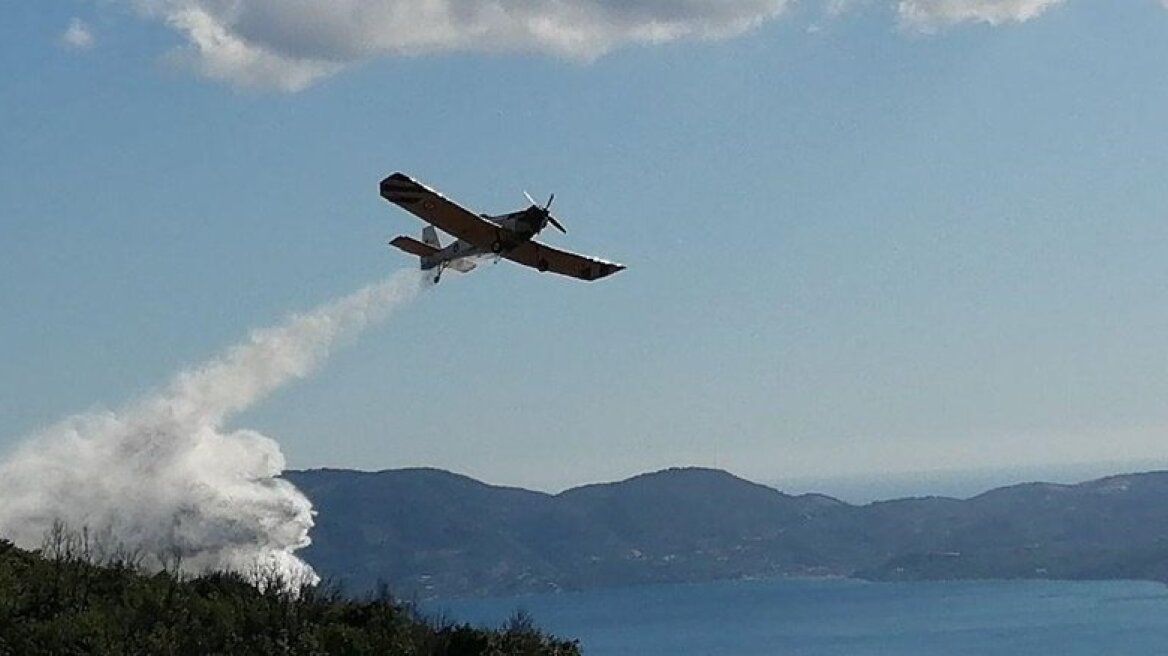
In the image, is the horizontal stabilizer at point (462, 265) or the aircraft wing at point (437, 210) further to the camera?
the horizontal stabilizer at point (462, 265)

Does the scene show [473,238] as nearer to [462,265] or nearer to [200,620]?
[462,265]

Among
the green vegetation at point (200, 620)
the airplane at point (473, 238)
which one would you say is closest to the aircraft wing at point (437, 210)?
the airplane at point (473, 238)

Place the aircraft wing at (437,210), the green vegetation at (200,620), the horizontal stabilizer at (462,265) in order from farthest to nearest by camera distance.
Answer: the horizontal stabilizer at (462,265)
the aircraft wing at (437,210)
the green vegetation at (200,620)

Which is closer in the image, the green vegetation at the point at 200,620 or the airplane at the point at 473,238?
the green vegetation at the point at 200,620

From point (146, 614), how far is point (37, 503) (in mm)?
53396

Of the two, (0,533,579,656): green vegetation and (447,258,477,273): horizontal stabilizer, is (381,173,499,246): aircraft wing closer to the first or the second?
(447,258,477,273): horizontal stabilizer

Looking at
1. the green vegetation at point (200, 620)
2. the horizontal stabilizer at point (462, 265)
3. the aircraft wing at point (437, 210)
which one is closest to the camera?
the green vegetation at point (200, 620)

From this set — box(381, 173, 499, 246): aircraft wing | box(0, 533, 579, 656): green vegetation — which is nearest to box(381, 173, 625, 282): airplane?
box(381, 173, 499, 246): aircraft wing

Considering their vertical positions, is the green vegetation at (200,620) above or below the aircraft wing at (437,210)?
below

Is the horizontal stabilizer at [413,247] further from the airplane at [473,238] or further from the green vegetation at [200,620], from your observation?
the green vegetation at [200,620]

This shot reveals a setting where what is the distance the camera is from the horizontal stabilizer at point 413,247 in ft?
180

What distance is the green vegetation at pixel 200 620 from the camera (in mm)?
35344

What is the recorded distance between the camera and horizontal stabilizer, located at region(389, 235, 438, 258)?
55.0 meters

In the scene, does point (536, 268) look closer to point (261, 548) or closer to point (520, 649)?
point (520, 649)
